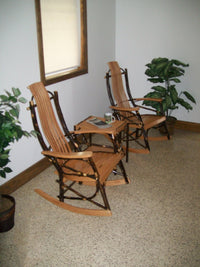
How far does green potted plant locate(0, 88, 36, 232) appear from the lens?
2.04 metres

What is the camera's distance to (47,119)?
8.92 feet

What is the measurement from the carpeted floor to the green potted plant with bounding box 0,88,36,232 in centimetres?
16

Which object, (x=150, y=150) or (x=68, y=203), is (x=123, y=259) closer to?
(x=68, y=203)

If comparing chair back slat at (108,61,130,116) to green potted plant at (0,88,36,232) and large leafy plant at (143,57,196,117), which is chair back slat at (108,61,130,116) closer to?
large leafy plant at (143,57,196,117)

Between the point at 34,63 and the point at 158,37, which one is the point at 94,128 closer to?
the point at 34,63

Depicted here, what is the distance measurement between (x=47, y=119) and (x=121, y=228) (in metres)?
1.20

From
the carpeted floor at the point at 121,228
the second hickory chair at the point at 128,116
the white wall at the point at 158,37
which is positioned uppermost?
the white wall at the point at 158,37

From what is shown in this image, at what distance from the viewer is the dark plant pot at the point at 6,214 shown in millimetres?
2328

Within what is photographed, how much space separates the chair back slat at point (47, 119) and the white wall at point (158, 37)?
2.28m

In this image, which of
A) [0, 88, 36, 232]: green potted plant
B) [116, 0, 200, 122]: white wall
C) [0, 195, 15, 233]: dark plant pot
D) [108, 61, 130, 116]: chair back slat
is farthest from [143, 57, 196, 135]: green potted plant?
[0, 195, 15, 233]: dark plant pot

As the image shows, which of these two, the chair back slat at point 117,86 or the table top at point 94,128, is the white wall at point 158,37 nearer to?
the chair back slat at point 117,86

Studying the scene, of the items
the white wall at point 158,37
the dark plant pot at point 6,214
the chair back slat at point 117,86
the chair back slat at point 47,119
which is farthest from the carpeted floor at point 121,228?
the white wall at point 158,37

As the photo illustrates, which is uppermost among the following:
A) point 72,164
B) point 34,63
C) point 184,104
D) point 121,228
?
point 34,63

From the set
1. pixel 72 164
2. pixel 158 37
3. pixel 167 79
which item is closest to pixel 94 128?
pixel 72 164
